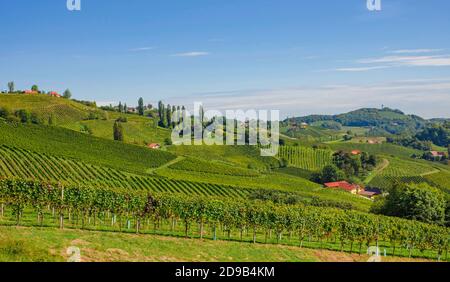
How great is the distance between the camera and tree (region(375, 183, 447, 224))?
58.1 meters

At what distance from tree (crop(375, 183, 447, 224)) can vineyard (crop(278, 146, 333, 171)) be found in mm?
73970

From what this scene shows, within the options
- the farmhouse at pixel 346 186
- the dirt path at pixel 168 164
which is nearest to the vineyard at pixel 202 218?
the dirt path at pixel 168 164

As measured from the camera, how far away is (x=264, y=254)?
32.2 metres

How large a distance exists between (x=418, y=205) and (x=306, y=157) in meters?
89.8

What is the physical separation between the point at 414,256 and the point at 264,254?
16.4 m

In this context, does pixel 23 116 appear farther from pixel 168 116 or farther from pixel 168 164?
pixel 168 116

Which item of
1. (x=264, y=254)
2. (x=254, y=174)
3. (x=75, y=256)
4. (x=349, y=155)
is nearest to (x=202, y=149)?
(x=254, y=174)

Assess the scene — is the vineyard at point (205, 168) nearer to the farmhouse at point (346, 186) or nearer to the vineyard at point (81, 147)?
the vineyard at point (81, 147)

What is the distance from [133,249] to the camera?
90.2 feet

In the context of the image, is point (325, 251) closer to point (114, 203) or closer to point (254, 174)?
point (114, 203)

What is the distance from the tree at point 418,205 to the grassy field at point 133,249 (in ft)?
74.4

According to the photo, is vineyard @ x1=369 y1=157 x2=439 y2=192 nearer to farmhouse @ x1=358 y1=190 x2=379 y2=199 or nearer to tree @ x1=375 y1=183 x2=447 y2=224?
farmhouse @ x1=358 y1=190 x2=379 y2=199

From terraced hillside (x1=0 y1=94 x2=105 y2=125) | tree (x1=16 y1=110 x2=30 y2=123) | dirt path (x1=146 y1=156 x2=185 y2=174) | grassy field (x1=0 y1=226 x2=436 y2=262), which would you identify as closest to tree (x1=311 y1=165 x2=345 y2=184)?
dirt path (x1=146 y1=156 x2=185 y2=174)

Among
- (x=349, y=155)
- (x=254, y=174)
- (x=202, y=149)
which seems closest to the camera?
(x=254, y=174)
